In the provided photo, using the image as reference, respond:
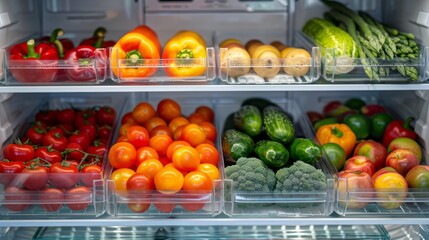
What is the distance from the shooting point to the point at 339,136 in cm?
274

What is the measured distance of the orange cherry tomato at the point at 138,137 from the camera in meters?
2.56

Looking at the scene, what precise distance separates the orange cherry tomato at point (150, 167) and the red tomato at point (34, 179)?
1.09 ft

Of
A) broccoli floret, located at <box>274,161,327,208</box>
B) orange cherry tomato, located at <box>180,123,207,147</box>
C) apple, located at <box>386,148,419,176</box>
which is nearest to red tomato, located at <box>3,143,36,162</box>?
orange cherry tomato, located at <box>180,123,207,147</box>

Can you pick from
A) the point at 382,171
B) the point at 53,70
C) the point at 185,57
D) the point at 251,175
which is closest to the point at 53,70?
the point at 53,70

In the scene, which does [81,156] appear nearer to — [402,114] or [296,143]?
[296,143]

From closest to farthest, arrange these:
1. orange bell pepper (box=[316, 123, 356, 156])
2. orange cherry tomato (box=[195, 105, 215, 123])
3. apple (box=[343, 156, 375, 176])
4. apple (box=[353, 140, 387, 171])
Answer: apple (box=[343, 156, 375, 176]) < apple (box=[353, 140, 387, 171]) < orange bell pepper (box=[316, 123, 356, 156]) < orange cherry tomato (box=[195, 105, 215, 123])

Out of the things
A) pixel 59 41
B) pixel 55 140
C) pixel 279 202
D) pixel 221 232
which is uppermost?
pixel 59 41

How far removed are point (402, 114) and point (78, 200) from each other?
1.49 meters

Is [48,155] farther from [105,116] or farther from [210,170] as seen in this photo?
[210,170]

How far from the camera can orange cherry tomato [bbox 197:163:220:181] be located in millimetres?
2379

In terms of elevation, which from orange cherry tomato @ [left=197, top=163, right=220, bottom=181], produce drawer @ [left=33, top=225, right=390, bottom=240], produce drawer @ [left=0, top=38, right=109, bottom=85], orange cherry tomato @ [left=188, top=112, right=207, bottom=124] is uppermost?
produce drawer @ [left=0, top=38, right=109, bottom=85]

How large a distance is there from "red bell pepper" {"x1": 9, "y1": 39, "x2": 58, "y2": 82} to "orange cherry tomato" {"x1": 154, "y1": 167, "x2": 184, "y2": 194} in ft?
1.75

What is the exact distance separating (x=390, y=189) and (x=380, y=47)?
518mm

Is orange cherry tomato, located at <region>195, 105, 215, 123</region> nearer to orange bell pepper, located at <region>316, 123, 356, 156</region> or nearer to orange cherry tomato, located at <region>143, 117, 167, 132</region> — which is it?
orange cherry tomato, located at <region>143, 117, 167, 132</region>
